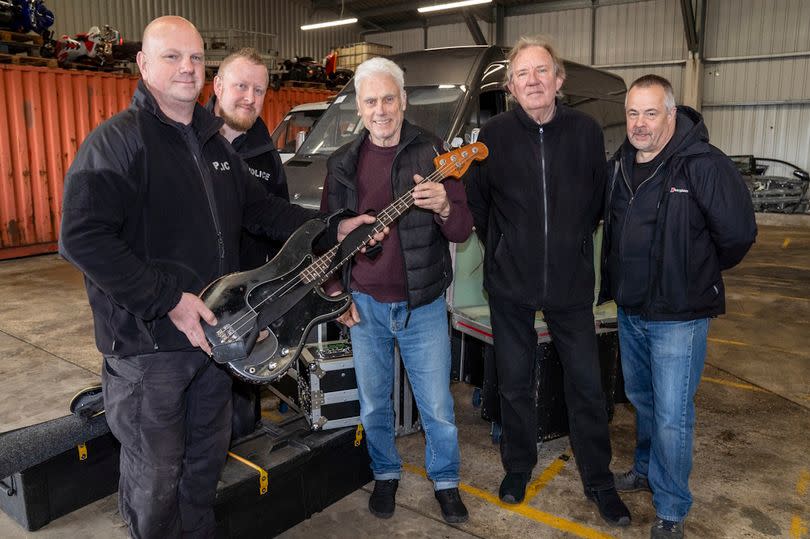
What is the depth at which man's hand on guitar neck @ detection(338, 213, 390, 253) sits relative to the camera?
2479 mm

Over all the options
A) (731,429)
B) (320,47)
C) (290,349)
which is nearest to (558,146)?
(290,349)

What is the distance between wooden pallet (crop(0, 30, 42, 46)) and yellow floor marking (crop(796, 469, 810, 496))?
1032 cm

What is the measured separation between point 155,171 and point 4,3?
8644 mm

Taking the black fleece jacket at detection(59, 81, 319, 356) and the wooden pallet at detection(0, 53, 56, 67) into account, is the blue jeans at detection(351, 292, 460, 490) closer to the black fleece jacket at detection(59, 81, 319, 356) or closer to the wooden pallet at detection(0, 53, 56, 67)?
the black fleece jacket at detection(59, 81, 319, 356)

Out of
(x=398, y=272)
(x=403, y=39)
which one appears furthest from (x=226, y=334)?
(x=403, y=39)

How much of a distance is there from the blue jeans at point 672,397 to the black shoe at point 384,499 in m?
1.16

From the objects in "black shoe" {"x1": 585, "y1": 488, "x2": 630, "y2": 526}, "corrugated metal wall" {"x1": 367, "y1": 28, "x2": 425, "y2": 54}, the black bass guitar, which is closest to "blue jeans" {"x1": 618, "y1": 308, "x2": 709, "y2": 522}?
"black shoe" {"x1": 585, "y1": 488, "x2": 630, "y2": 526}

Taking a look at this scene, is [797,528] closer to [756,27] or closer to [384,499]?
[384,499]

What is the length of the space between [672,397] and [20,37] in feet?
32.3

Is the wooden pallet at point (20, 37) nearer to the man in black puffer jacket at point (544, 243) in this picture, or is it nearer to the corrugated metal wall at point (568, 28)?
the man in black puffer jacket at point (544, 243)

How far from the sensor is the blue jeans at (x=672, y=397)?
260 centimetres

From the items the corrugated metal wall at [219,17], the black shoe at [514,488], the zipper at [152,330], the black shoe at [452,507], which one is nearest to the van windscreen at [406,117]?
the black shoe at [514,488]

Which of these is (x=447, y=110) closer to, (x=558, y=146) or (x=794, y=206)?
(x=558, y=146)

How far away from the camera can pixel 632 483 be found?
10.3 ft
